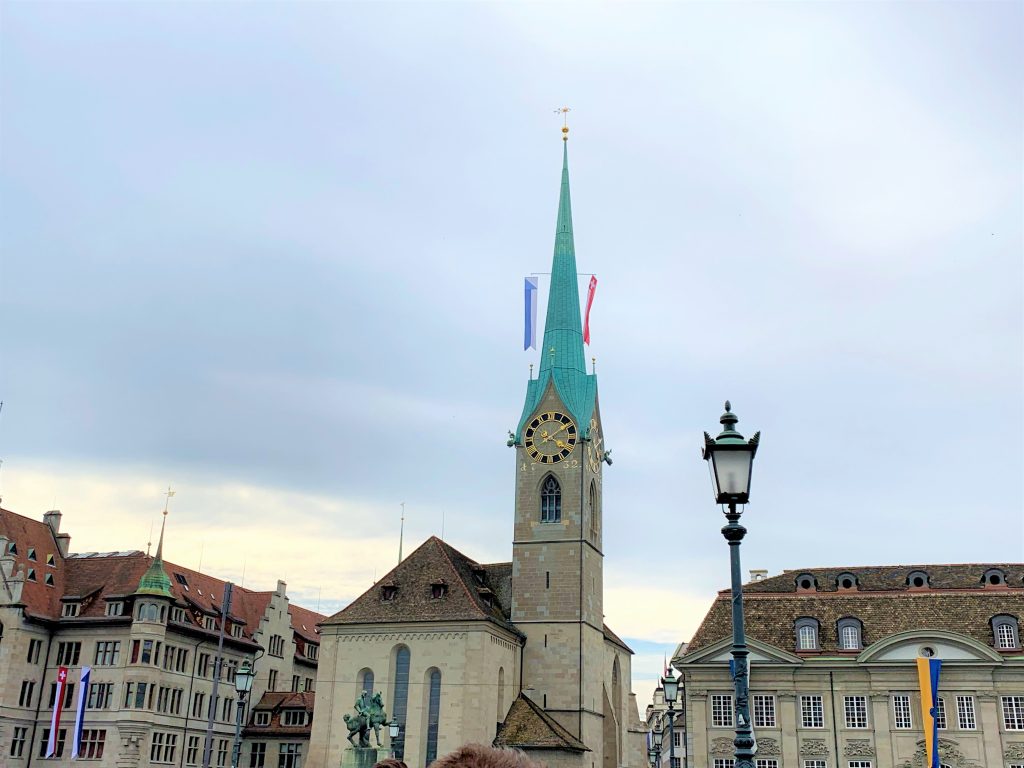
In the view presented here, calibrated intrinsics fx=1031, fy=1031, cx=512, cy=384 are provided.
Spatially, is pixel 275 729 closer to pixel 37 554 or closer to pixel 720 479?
pixel 37 554

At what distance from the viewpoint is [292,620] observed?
74.1 metres

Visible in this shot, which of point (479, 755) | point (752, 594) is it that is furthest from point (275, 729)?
point (479, 755)

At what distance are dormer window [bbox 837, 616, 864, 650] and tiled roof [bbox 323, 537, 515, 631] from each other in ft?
58.3

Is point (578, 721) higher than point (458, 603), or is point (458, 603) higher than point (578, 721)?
point (458, 603)

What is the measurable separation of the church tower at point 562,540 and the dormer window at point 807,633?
12.0 m

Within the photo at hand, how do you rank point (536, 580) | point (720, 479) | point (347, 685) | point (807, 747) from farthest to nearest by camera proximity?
point (536, 580) → point (347, 685) → point (807, 747) → point (720, 479)

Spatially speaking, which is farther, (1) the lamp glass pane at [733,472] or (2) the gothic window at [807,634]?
(2) the gothic window at [807,634]

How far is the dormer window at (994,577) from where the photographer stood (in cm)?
5525

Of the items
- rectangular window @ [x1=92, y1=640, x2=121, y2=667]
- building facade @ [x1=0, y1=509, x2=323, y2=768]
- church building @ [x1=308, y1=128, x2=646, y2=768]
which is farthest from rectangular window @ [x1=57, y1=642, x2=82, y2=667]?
church building @ [x1=308, y1=128, x2=646, y2=768]

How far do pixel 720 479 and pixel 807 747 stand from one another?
139 feet

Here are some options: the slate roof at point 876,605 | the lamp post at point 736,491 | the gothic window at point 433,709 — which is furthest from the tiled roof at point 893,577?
the lamp post at point 736,491

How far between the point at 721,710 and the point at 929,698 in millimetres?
9950

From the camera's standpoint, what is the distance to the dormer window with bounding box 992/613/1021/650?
5038cm

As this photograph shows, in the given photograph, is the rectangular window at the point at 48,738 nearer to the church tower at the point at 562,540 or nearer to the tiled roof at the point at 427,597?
the tiled roof at the point at 427,597
